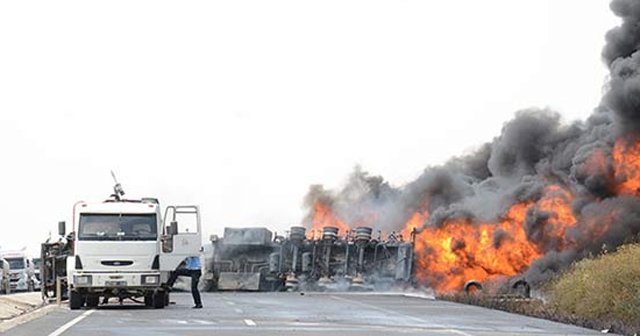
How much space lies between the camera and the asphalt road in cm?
2487

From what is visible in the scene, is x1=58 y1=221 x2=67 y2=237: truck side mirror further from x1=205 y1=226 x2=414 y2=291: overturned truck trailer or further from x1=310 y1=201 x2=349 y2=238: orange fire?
x1=310 y1=201 x2=349 y2=238: orange fire

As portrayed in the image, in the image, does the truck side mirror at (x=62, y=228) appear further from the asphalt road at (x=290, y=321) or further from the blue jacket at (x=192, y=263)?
the blue jacket at (x=192, y=263)

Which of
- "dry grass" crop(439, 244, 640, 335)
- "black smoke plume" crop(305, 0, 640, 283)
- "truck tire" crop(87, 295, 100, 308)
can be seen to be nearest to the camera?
"dry grass" crop(439, 244, 640, 335)

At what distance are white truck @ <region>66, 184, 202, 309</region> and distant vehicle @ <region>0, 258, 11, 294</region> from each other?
68.9ft

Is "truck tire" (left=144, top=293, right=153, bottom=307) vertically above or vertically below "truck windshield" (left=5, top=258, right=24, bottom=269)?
below

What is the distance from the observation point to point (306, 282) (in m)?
60.7

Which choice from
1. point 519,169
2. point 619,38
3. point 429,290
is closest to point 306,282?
point 429,290

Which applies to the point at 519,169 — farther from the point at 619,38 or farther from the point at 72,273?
the point at 72,273

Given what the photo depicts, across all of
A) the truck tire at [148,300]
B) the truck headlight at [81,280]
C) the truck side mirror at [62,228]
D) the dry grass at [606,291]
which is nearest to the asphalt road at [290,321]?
the truck tire at [148,300]

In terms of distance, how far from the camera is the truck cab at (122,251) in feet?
117

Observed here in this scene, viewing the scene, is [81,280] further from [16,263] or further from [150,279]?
[16,263]

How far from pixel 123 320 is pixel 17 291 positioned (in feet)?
119

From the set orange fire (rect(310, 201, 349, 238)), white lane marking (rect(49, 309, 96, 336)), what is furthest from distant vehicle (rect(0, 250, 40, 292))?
white lane marking (rect(49, 309, 96, 336))

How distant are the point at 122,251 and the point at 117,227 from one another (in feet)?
2.53
